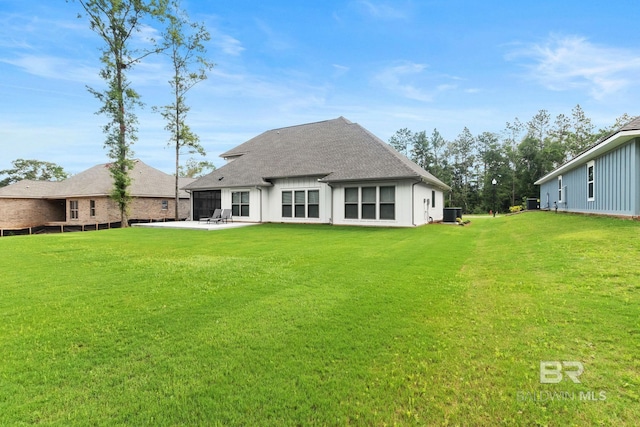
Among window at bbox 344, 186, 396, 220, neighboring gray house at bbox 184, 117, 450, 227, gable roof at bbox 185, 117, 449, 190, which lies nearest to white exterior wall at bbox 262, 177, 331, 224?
neighboring gray house at bbox 184, 117, 450, 227

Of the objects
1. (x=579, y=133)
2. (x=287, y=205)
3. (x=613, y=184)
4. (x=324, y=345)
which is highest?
(x=579, y=133)

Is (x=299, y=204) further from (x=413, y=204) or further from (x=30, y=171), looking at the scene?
(x=30, y=171)

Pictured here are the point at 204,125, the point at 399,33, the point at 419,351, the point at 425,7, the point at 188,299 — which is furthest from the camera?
the point at 204,125

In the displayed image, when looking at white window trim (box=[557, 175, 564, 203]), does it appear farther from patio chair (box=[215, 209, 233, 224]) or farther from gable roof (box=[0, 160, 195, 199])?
gable roof (box=[0, 160, 195, 199])

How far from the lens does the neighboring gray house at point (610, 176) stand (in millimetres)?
9406

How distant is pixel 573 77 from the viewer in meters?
21.2

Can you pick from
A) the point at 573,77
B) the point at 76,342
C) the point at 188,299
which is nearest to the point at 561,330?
the point at 188,299

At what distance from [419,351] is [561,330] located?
1642 millimetres

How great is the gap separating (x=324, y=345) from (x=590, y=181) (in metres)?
16.5

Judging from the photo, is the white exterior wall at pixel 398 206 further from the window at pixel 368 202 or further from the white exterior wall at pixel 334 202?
the window at pixel 368 202

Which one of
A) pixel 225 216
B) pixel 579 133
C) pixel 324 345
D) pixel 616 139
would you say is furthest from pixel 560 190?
pixel 579 133

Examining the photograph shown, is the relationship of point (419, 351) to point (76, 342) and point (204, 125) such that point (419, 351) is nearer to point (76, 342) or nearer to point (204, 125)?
point (76, 342)

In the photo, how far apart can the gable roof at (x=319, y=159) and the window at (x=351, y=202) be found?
95cm

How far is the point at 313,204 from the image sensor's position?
17406 mm
